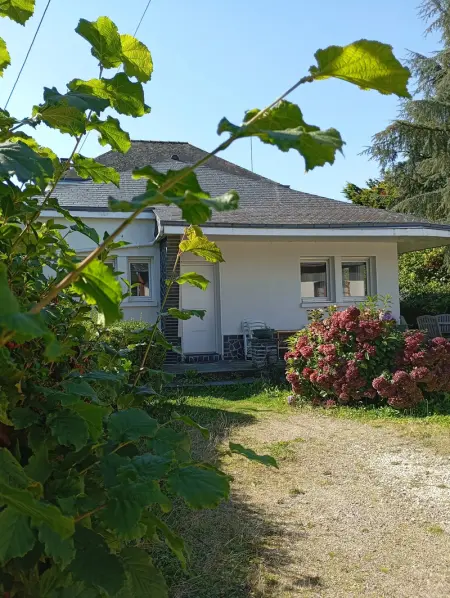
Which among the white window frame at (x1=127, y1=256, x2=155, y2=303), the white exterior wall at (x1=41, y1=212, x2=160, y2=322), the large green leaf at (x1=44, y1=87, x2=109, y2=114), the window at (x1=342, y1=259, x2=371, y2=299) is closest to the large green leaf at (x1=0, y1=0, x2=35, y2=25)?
the large green leaf at (x1=44, y1=87, x2=109, y2=114)

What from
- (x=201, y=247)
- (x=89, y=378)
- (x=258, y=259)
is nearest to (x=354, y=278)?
(x=258, y=259)

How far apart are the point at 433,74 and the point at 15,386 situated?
23902mm

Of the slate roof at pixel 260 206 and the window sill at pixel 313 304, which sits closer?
the slate roof at pixel 260 206

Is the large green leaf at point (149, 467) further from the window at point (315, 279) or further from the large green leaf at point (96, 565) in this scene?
the window at point (315, 279)

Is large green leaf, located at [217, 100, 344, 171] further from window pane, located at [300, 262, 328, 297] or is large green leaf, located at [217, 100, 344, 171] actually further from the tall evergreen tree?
the tall evergreen tree

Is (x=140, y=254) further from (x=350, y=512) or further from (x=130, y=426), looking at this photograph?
(x=130, y=426)

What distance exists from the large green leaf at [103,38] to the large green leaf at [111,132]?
16 centimetres

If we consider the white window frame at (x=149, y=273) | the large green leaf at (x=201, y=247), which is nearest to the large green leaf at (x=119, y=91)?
the large green leaf at (x=201, y=247)

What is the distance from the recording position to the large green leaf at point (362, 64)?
98 cm

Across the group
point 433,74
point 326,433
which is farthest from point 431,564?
point 433,74

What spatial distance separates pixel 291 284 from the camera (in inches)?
538

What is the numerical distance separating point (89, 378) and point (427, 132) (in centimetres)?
2206

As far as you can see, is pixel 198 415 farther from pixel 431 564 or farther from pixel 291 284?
pixel 291 284

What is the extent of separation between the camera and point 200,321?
1341 centimetres
